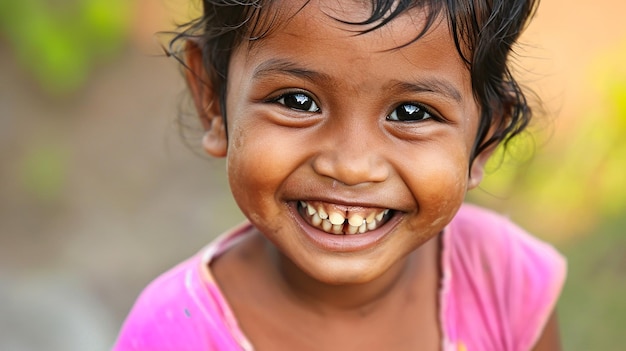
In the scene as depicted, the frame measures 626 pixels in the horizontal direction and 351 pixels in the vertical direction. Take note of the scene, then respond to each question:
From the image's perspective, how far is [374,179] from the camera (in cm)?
153

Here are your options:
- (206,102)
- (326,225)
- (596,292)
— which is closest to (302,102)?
(326,225)

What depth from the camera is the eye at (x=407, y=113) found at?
5.21 feet

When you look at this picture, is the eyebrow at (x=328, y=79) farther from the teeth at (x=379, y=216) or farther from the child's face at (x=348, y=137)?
the teeth at (x=379, y=216)

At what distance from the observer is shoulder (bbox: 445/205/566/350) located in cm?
195

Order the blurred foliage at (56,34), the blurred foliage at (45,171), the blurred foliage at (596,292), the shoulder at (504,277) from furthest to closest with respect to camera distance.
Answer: the blurred foliage at (56,34) < the blurred foliage at (45,171) < the blurred foliage at (596,292) < the shoulder at (504,277)

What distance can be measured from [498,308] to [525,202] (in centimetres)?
124

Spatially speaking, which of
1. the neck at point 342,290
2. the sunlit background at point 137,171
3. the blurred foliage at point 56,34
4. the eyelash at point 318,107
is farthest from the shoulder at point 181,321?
the blurred foliage at point 56,34

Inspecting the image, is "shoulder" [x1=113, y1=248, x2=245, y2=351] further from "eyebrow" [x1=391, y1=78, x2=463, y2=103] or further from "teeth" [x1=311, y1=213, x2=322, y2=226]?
"eyebrow" [x1=391, y1=78, x2=463, y2=103]

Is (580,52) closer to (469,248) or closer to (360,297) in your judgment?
(469,248)

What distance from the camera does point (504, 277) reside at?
199 centimetres

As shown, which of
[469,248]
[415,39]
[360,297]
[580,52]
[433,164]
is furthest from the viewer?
[580,52]

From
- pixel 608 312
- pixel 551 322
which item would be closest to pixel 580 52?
pixel 608 312

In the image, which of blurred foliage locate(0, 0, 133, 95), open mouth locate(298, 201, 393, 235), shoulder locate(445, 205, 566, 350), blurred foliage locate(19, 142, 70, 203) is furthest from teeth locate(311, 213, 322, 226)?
blurred foliage locate(0, 0, 133, 95)

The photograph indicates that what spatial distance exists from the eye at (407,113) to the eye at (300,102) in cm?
13
